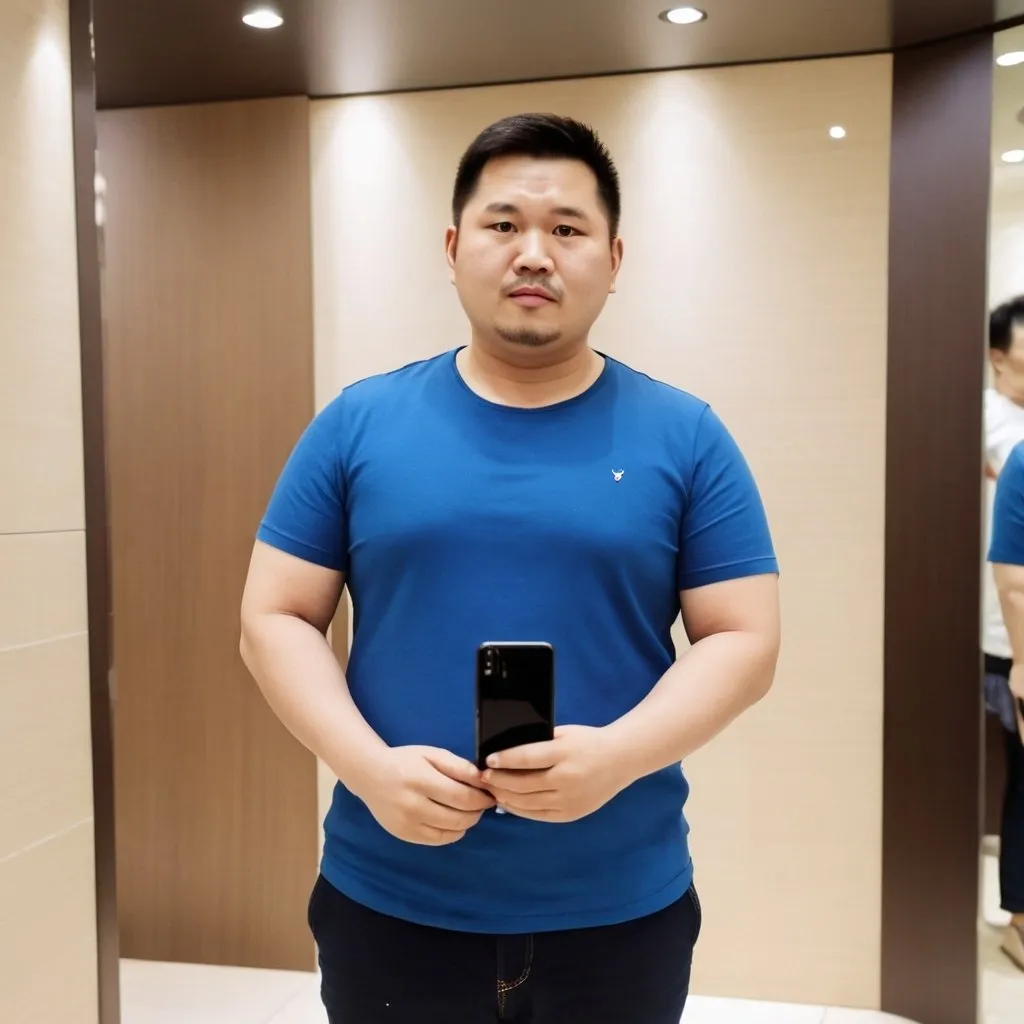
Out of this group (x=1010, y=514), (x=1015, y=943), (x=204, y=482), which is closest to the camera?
(x=1010, y=514)

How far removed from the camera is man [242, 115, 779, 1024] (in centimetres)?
117

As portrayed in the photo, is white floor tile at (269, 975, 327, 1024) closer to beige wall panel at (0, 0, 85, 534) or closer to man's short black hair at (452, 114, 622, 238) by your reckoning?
beige wall panel at (0, 0, 85, 534)

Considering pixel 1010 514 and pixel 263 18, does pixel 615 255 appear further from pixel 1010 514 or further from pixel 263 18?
pixel 1010 514

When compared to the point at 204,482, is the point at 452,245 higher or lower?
higher

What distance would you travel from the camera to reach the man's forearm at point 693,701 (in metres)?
1.10

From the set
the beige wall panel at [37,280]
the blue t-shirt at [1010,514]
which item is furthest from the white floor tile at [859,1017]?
the beige wall panel at [37,280]

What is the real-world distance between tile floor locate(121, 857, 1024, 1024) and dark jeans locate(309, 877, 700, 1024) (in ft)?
5.05

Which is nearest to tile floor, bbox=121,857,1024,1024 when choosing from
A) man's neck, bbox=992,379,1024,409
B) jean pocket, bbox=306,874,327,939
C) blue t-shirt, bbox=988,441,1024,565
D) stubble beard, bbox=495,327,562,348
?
blue t-shirt, bbox=988,441,1024,565

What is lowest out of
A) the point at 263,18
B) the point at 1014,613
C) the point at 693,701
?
the point at 1014,613

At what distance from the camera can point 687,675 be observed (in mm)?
1156

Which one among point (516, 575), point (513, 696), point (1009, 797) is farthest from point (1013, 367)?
point (513, 696)

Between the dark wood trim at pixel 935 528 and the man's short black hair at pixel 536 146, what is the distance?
1.42 meters

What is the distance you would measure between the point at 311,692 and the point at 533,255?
1.68 feet

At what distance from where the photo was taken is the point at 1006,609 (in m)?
2.42
